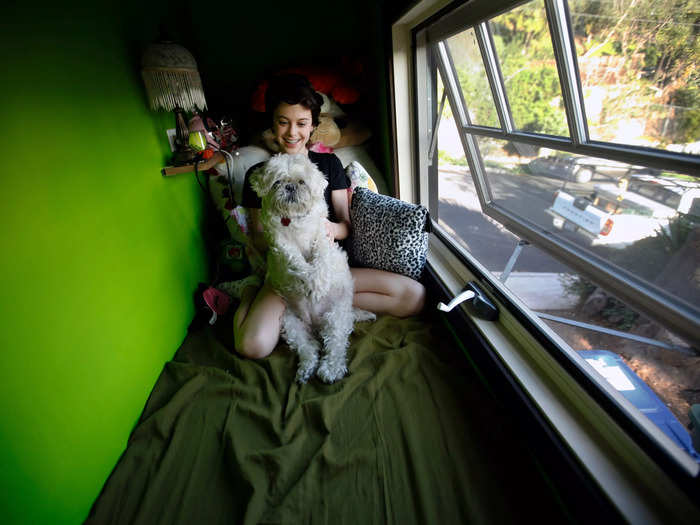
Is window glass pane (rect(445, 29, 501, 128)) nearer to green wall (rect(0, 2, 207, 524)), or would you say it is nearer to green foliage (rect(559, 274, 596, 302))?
green foliage (rect(559, 274, 596, 302))

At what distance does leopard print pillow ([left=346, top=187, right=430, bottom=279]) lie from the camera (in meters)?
1.63

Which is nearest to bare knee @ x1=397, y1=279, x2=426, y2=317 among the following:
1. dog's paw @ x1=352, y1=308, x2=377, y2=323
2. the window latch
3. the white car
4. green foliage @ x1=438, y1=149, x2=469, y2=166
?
dog's paw @ x1=352, y1=308, x2=377, y2=323

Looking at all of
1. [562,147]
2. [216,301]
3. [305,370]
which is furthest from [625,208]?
[216,301]

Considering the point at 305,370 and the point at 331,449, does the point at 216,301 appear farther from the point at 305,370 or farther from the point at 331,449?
the point at 331,449

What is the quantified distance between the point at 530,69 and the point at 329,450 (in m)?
2.01

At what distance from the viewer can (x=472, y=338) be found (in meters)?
1.35

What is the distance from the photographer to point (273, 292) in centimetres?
164

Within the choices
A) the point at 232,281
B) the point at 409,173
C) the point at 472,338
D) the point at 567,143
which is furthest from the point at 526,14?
the point at 232,281

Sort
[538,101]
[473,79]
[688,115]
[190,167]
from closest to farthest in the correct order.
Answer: [688,115], [538,101], [190,167], [473,79]

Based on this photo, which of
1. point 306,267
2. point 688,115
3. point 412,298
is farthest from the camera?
point 412,298

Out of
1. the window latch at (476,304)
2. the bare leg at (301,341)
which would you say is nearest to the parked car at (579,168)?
the window latch at (476,304)

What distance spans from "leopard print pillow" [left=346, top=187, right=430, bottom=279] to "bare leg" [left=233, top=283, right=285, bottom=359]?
573 mm

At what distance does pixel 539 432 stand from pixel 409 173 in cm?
184

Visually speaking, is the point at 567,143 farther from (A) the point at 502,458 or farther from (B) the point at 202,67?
(B) the point at 202,67
